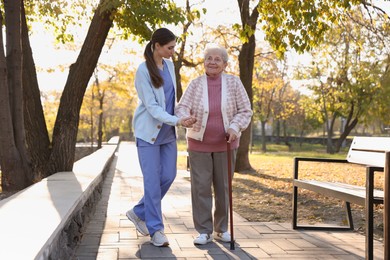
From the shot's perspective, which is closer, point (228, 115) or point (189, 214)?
point (228, 115)

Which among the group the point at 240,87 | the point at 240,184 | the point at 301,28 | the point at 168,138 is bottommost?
Answer: the point at 240,184

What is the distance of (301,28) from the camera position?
9281mm

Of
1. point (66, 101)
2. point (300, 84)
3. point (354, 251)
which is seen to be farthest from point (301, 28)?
point (300, 84)

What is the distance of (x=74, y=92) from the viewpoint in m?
9.19

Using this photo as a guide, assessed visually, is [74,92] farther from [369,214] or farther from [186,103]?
[369,214]

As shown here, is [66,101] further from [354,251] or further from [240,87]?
[354,251]

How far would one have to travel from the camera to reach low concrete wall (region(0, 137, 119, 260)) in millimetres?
2918

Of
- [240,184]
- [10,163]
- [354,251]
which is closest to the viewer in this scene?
[354,251]

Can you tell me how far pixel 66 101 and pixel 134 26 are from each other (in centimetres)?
189

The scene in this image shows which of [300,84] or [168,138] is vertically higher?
[300,84]

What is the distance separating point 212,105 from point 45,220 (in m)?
1.83

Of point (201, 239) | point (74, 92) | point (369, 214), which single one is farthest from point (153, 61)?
point (74, 92)

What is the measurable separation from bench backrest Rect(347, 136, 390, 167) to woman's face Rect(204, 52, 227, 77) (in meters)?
1.46

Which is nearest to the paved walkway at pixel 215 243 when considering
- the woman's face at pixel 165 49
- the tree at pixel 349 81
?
the woman's face at pixel 165 49
